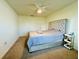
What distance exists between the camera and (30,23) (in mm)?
7004

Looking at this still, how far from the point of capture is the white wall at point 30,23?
22.0 feet

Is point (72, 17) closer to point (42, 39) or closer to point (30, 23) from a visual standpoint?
point (42, 39)

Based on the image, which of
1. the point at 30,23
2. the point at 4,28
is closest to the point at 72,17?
the point at 4,28

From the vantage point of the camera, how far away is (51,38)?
10.7 ft

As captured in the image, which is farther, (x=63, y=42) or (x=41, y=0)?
(x=63, y=42)

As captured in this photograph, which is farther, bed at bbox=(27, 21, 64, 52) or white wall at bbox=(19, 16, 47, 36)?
white wall at bbox=(19, 16, 47, 36)

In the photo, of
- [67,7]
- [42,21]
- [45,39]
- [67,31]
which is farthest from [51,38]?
[42,21]

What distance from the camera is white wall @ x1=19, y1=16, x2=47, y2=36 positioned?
6719 millimetres

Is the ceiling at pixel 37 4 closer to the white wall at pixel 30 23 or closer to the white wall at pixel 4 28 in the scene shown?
the white wall at pixel 4 28

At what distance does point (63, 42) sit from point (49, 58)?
1680 mm

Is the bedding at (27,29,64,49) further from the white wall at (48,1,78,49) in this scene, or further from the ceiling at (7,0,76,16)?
the ceiling at (7,0,76,16)

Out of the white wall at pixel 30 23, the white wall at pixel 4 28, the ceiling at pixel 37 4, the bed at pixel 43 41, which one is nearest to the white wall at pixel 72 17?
the ceiling at pixel 37 4

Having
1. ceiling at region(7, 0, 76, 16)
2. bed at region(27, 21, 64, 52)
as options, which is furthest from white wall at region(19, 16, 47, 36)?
bed at region(27, 21, 64, 52)

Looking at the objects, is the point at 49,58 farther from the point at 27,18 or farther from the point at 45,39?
the point at 27,18
